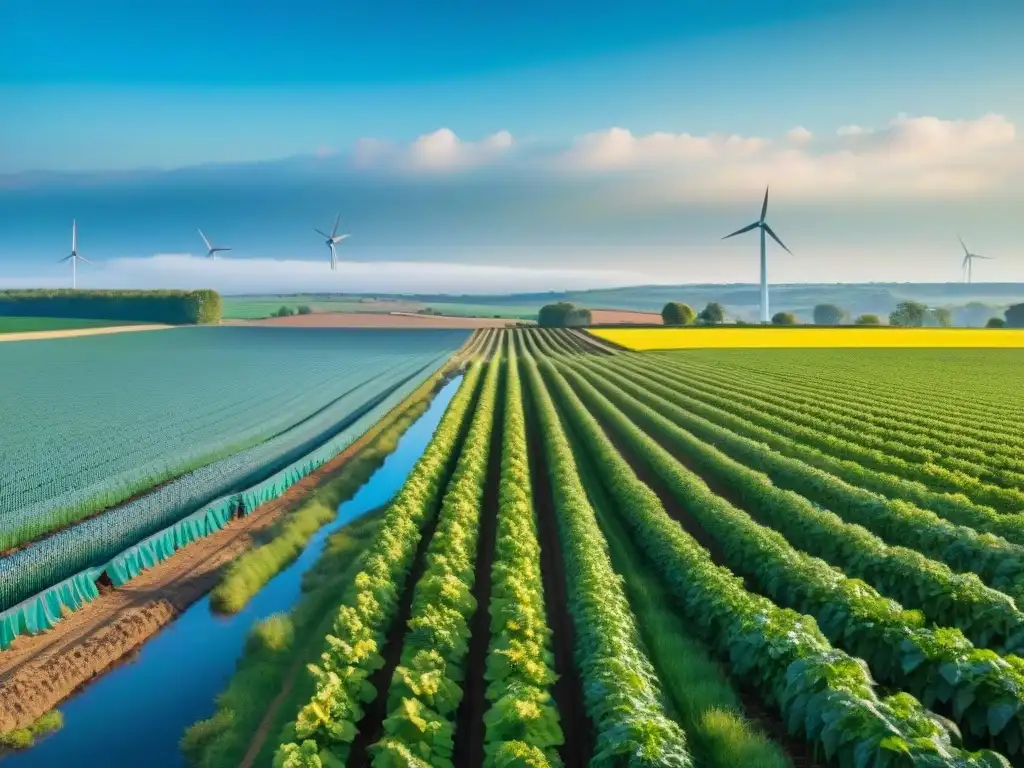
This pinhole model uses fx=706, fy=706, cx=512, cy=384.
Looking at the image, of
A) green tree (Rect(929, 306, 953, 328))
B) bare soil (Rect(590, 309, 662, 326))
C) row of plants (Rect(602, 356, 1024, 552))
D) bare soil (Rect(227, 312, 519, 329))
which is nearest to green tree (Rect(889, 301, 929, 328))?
green tree (Rect(929, 306, 953, 328))

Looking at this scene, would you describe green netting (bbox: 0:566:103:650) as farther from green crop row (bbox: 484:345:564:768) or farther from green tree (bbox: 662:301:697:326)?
green tree (bbox: 662:301:697:326)

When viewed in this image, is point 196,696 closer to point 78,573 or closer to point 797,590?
point 78,573

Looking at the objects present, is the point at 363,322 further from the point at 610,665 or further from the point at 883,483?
the point at 610,665

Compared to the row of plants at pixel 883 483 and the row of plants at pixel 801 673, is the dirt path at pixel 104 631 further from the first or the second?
the row of plants at pixel 883 483

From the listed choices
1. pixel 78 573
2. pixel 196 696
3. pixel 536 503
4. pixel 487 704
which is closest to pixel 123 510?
pixel 78 573

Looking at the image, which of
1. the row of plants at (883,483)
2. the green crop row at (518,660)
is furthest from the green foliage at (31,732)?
the row of plants at (883,483)

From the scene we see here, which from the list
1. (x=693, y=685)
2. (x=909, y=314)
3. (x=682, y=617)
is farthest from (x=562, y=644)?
(x=909, y=314)
